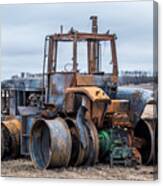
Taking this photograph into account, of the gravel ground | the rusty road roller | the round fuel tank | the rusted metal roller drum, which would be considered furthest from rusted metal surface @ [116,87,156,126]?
the rusted metal roller drum

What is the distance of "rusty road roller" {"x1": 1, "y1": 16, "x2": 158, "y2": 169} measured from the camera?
4180 millimetres

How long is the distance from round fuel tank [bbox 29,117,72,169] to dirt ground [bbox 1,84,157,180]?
38mm

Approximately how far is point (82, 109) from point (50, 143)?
0.26 m

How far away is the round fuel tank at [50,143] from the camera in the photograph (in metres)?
4.27

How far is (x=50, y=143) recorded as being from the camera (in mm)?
4297

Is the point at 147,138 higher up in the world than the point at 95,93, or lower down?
lower down

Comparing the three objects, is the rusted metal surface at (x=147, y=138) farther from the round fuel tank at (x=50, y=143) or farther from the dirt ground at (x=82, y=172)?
the round fuel tank at (x=50, y=143)

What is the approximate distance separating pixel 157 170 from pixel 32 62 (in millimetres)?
882

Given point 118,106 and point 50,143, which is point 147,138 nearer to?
point 118,106

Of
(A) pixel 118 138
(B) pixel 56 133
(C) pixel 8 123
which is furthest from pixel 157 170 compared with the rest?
(C) pixel 8 123

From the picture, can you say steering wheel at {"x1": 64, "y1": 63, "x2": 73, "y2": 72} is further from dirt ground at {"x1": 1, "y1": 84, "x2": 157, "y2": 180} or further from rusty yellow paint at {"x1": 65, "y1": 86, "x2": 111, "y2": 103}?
dirt ground at {"x1": 1, "y1": 84, "x2": 157, "y2": 180}

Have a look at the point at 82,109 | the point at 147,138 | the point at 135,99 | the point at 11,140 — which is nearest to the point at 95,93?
the point at 82,109

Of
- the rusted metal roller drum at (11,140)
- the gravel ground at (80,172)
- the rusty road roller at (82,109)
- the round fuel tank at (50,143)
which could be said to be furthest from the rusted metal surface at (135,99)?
the rusted metal roller drum at (11,140)

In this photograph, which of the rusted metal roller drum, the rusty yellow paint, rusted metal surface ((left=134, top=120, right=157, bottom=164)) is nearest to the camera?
rusted metal surface ((left=134, top=120, right=157, bottom=164))
